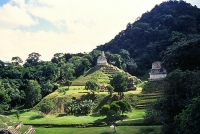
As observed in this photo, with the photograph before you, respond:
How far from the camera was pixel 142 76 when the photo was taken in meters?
98.9

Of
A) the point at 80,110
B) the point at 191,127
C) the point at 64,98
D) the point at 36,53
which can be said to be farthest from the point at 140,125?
the point at 36,53

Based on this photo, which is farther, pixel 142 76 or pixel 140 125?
pixel 142 76

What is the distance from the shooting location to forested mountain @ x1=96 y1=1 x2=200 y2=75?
346 ft

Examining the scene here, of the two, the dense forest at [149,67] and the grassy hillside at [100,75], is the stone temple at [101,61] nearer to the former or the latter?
the grassy hillside at [100,75]

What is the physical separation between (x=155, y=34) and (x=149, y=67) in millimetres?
30266

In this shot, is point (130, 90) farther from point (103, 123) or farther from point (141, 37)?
point (141, 37)

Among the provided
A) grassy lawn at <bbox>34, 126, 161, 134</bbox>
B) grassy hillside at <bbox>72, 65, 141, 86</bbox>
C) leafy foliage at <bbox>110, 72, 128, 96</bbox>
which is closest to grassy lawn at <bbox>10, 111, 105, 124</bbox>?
grassy lawn at <bbox>34, 126, 161, 134</bbox>

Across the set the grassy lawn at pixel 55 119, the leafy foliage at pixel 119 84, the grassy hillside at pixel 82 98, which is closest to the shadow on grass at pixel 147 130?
the grassy lawn at pixel 55 119

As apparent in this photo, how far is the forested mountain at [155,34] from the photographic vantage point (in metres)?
105

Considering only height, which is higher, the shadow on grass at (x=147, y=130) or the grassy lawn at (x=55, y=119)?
the shadow on grass at (x=147, y=130)

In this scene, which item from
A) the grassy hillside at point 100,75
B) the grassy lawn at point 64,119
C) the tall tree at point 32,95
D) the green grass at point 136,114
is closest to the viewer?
the green grass at point 136,114

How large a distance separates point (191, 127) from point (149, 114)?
13660 mm

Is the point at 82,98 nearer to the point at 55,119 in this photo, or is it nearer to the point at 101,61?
the point at 55,119

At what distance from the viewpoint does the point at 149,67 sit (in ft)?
346
